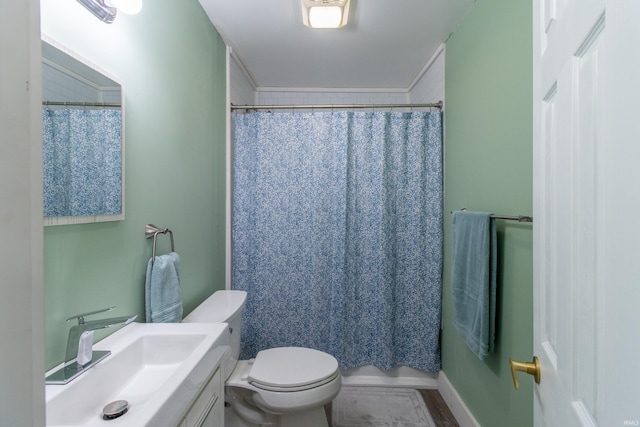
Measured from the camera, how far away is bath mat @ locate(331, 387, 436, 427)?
1.76 meters

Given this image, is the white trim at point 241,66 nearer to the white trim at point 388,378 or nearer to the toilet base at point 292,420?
the toilet base at point 292,420

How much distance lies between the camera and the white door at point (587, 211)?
1.07ft

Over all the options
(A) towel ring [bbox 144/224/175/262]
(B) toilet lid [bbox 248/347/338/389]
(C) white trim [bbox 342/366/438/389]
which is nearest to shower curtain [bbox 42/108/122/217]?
(A) towel ring [bbox 144/224/175/262]

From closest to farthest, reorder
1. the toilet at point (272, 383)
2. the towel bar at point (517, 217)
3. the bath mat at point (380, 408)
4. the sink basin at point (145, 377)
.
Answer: the sink basin at point (145, 377), the towel bar at point (517, 217), the toilet at point (272, 383), the bath mat at point (380, 408)

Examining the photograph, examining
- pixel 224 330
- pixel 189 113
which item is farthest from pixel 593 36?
pixel 189 113

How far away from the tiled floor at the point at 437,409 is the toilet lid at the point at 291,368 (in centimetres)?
55

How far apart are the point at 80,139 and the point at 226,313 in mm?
912

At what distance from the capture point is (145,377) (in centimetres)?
93

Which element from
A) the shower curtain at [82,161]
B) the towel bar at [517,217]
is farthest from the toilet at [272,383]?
the towel bar at [517,217]

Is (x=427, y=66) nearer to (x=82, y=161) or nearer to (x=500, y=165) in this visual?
(x=500, y=165)

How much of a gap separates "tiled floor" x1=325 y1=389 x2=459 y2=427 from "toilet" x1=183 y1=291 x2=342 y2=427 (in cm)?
53

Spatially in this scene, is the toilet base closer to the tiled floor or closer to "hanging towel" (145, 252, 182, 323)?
the tiled floor

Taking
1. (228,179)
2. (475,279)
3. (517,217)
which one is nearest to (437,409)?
(475,279)

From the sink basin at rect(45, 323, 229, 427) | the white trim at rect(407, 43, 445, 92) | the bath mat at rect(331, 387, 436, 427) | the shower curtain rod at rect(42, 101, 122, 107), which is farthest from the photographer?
the white trim at rect(407, 43, 445, 92)
